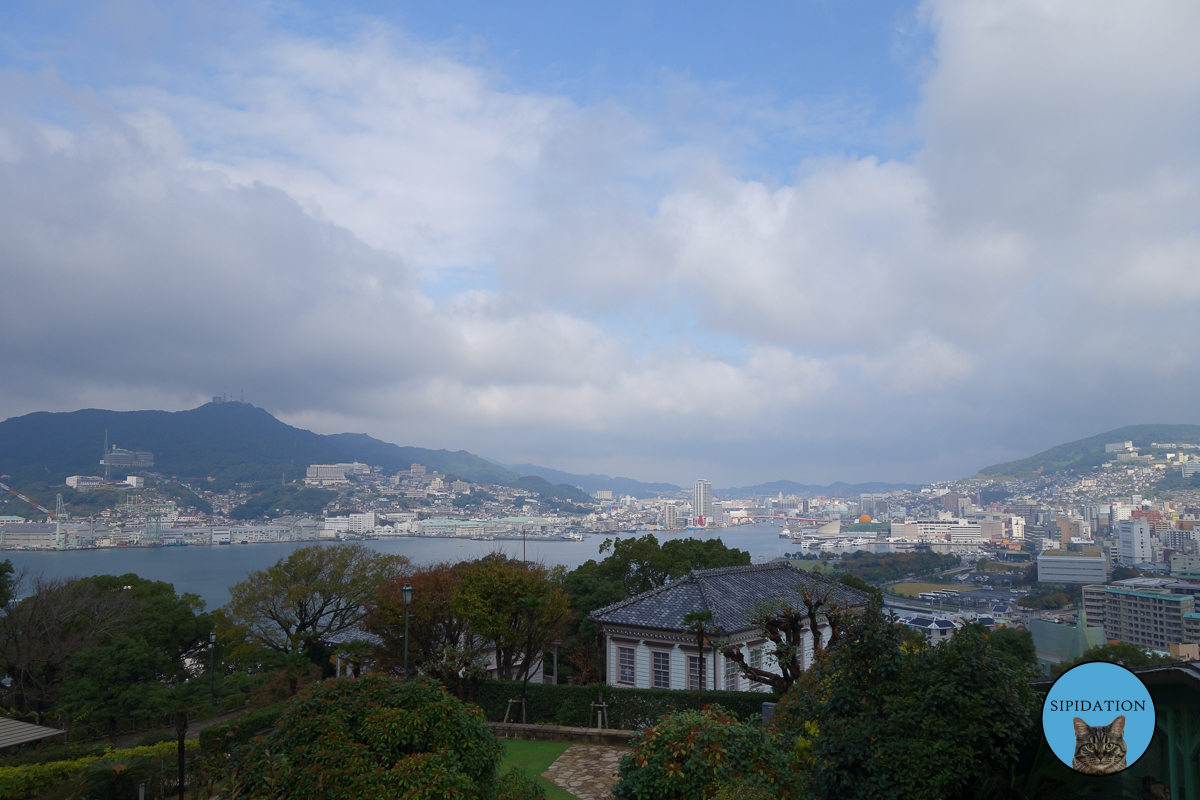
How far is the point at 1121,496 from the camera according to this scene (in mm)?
71750

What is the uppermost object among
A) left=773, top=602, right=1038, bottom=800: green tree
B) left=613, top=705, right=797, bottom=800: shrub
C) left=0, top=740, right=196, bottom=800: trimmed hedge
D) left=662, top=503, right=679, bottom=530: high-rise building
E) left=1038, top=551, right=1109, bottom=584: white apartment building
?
left=773, top=602, right=1038, bottom=800: green tree

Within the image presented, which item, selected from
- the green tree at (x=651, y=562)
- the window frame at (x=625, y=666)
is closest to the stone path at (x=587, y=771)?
the window frame at (x=625, y=666)

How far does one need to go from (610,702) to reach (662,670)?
2.70 metres

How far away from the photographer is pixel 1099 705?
274 centimetres

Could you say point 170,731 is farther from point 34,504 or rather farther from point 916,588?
point 34,504

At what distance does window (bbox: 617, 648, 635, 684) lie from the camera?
1458 centimetres

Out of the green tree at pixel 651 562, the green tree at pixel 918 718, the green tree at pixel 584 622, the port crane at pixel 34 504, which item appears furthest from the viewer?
the port crane at pixel 34 504

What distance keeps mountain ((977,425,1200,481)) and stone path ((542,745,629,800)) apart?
4037 inches

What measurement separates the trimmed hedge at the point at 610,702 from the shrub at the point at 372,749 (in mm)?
6623

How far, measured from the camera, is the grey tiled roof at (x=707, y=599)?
14451 mm

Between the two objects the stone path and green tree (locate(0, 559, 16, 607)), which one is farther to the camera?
green tree (locate(0, 559, 16, 607))

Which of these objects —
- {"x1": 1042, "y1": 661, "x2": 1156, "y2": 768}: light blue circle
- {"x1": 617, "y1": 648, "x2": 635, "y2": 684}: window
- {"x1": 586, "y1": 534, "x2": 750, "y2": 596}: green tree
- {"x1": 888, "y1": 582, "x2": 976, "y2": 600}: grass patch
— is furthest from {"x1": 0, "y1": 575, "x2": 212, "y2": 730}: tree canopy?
{"x1": 888, "y1": 582, "x2": 976, "y2": 600}: grass patch

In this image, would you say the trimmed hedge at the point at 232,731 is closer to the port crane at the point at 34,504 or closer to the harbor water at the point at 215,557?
the harbor water at the point at 215,557

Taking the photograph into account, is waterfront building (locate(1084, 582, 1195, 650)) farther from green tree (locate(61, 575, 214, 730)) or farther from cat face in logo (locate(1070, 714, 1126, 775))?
green tree (locate(61, 575, 214, 730))
